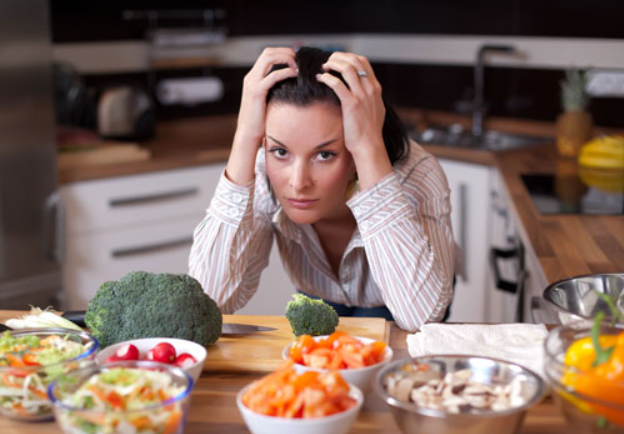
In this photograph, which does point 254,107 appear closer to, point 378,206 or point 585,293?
point 378,206

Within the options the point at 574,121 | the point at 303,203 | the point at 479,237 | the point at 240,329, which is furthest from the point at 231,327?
the point at 574,121

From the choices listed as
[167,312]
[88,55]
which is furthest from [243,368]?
[88,55]

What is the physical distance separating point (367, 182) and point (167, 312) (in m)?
0.47

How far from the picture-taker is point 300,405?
93 cm

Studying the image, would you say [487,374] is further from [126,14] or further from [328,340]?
[126,14]

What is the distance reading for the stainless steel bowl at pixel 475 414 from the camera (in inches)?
35.6

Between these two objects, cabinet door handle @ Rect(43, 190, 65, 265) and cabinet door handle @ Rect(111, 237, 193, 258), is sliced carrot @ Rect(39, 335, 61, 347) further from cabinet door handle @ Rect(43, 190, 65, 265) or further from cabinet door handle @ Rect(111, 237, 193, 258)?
cabinet door handle @ Rect(111, 237, 193, 258)

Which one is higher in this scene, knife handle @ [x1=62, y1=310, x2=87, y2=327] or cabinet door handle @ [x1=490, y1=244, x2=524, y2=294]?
knife handle @ [x1=62, y1=310, x2=87, y2=327]

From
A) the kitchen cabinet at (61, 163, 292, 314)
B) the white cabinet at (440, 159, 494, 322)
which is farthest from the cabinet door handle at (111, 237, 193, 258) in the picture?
the white cabinet at (440, 159, 494, 322)

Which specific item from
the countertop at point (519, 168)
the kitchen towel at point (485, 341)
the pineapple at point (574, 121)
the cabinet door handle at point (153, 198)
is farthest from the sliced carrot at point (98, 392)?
the pineapple at point (574, 121)

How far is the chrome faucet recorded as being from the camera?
366cm

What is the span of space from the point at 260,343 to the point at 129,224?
1870 millimetres

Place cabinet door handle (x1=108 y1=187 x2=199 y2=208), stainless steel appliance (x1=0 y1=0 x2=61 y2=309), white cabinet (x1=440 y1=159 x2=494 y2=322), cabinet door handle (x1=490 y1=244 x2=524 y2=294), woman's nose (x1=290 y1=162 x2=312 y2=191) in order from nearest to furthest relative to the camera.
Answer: woman's nose (x1=290 y1=162 x2=312 y2=191) → cabinet door handle (x1=490 y1=244 x2=524 y2=294) → stainless steel appliance (x1=0 y1=0 x2=61 y2=309) → cabinet door handle (x1=108 y1=187 x2=199 y2=208) → white cabinet (x1=440 y1=159 x2=494 y2=322)

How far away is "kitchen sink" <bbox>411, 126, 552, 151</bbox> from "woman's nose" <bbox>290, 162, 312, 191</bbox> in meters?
2.06
